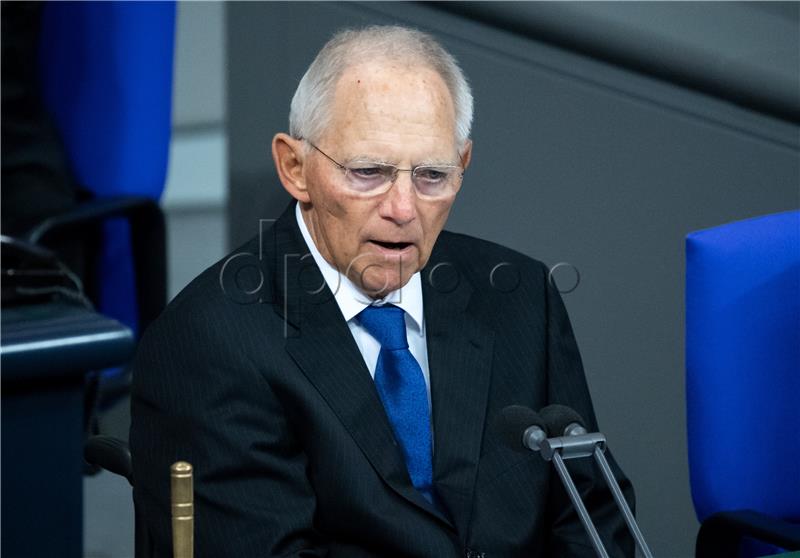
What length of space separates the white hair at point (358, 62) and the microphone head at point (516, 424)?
19.0 inches

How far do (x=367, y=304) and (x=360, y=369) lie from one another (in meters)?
0.09

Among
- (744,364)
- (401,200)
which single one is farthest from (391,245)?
(744,364)

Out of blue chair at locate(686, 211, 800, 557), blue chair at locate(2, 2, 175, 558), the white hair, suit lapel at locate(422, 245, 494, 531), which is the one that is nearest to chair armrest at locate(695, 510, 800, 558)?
blue chair at locate(686, 211, 800, 557)

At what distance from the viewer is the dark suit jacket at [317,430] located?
1456 millimetres

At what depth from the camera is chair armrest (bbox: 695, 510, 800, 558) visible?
5.57 ft

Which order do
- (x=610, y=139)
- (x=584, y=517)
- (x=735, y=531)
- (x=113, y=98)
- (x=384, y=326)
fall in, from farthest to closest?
(x=113, y=98), (x=610, y=139), (x=735, y=531), (x=384, y=326), (x=584, y=517)

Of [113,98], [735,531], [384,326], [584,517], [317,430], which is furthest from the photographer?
[113,98]

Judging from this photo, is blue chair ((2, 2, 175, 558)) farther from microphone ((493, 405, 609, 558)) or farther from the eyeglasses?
microphone ((493, 405, 609, 558))

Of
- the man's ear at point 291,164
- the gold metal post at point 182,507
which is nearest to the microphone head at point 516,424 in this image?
the gold metal post at point 182,507

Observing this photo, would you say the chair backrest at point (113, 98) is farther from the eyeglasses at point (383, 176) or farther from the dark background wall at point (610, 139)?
the eyeglasses at point (383, 176)

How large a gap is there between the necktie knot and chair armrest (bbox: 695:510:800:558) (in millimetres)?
493

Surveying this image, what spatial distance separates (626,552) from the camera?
1667 mm

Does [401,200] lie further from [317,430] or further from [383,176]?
[317,430]

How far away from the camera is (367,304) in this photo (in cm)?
159
